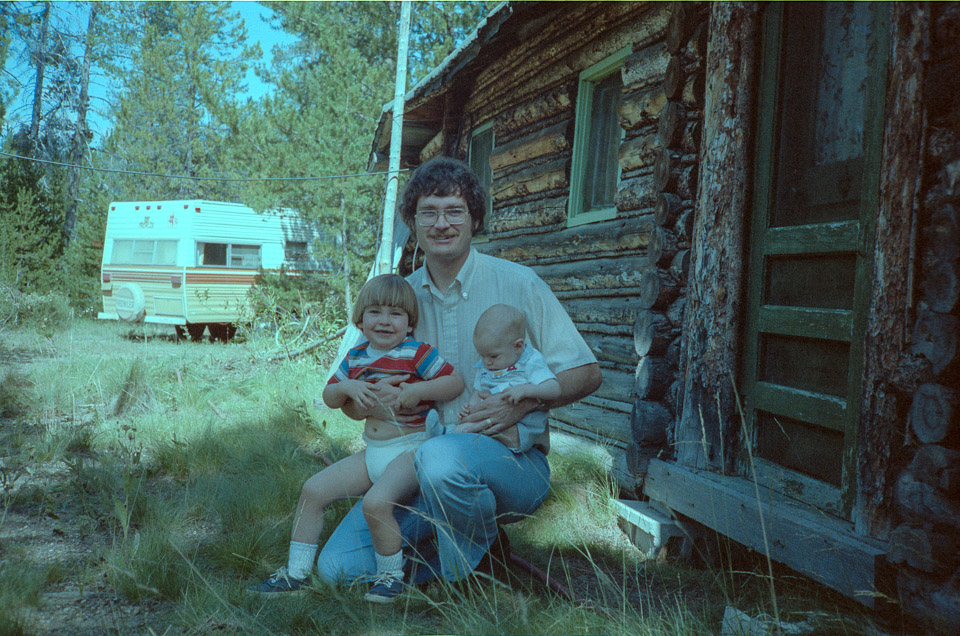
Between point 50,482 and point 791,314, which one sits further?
point 50,482

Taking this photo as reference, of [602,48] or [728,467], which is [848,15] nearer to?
[728,467]

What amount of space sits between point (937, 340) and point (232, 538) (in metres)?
3.22

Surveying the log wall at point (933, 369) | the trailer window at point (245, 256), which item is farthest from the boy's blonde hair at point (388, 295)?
the trailer window at point (245, 256)

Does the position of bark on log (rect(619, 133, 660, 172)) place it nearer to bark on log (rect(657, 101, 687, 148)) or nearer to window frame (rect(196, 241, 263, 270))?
bark on log (rect(657, 101, 687, 148))

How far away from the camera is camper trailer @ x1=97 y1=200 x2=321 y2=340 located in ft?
47.1

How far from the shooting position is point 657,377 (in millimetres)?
3830

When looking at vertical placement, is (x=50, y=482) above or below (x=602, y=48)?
below

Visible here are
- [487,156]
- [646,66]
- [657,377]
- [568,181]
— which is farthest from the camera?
[487,156]

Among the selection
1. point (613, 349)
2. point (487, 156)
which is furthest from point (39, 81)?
point (613, 349)

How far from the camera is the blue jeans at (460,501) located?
2561 mm

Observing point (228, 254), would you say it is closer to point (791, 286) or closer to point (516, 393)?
point (516, 393)

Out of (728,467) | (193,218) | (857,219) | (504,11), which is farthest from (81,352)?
(857,219)

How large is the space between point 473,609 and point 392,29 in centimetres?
2228

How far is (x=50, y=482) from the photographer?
14.6ft
